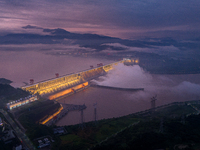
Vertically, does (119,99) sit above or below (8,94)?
below

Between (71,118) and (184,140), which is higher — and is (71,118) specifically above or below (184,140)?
below

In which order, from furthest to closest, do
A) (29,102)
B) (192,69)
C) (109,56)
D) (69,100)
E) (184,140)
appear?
(109,56) → (192,69) → (69,100) → (29,102) → (184,140)

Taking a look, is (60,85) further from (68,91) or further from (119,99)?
(119,99)

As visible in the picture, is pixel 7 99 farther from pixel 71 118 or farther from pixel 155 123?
pixel 155 123

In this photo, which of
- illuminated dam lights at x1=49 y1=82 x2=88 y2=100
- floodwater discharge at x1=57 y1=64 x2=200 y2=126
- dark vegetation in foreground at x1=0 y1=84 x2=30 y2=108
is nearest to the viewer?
dark vegetation in foreground at x1=0 y1=84 x2=30 y2=108

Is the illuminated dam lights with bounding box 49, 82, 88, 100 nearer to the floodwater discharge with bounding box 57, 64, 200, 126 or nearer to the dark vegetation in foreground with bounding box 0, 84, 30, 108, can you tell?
the floodwater discharge with bounding box 57, 64, 200, 126

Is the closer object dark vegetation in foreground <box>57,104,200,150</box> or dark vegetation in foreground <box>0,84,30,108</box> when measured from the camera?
dark vegetation in foreground <box>57,104,200,150</box>

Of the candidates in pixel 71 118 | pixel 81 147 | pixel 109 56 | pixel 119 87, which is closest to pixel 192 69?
pixel 119 87

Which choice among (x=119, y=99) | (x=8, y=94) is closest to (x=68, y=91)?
(x=119, y=99)

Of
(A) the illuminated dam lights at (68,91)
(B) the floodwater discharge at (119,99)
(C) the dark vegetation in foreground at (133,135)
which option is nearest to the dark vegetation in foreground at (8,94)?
(A) the illuminated dam lights at (68,91)

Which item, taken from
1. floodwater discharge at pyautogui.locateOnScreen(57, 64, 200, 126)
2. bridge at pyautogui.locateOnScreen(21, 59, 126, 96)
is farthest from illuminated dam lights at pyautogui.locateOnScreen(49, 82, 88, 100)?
floodwater discharge at pyautogui.locateOnScreen(57, 64, 200, 126)

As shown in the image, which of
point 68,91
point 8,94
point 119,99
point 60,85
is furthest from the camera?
point 60,85
